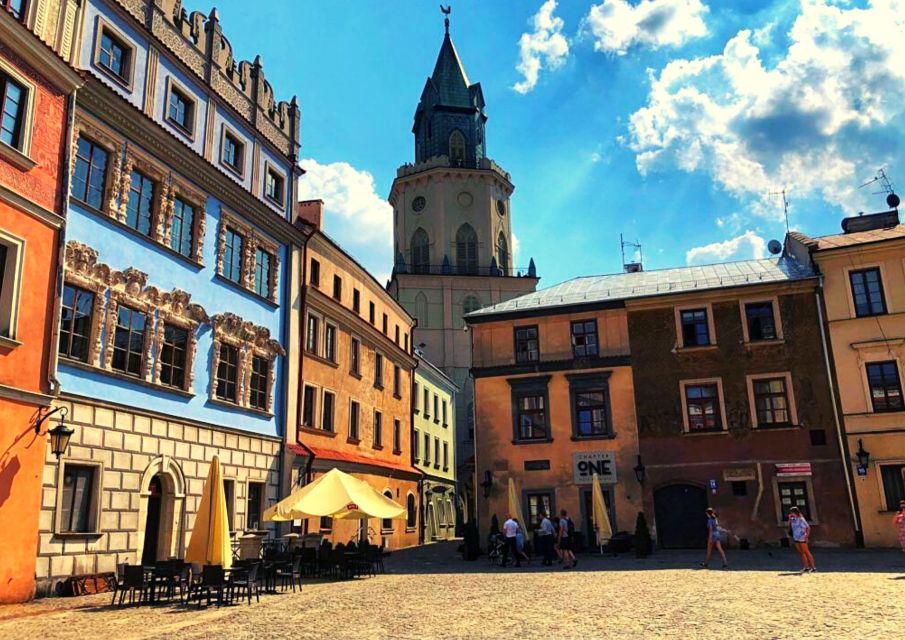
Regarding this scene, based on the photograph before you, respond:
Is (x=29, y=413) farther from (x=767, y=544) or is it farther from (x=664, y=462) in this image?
(x=767, y=544)

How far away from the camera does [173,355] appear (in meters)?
21.3

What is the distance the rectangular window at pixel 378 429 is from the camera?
120 feet

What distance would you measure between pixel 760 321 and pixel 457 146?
44957 millimetres

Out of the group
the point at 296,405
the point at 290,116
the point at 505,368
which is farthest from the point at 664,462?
the point at 290,116

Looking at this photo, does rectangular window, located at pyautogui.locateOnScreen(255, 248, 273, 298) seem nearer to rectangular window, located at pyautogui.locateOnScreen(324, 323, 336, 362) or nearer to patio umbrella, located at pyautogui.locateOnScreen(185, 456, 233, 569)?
rectangular window, located at pyautogui.locateOnScreen(324, 323, 336, 362)

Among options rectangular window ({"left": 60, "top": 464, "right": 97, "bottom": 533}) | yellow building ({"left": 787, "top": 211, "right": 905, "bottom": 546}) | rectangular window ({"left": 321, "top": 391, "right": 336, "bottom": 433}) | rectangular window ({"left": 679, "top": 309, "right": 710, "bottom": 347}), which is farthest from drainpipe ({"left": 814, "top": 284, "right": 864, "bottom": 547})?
rectangular window ({"left": 60, "top": 464, "right": 97, "bottom": 533})

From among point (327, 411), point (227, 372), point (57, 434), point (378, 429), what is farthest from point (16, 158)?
point (378, 429)

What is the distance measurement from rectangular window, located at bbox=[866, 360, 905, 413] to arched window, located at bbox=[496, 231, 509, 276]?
41.5 metres

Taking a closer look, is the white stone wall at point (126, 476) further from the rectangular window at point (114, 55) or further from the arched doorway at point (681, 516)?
the arched doorway at point (681, 516)

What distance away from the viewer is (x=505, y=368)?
32281 millimetres

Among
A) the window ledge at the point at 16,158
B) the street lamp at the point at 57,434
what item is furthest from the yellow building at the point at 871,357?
the window ledge at the point at 16,158

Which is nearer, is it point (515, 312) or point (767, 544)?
point (767, 544)

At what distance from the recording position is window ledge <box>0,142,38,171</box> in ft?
51.3

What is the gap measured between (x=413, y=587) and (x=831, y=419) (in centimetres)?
1832
